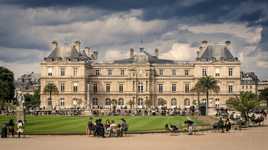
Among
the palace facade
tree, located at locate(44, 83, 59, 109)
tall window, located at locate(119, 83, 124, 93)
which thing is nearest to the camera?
tree, located at locate(44, 83, 59, 109)

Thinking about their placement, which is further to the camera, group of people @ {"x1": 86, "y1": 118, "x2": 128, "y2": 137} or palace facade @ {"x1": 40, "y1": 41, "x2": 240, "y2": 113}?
palace facade @ {"x1": 40, "y1": 41, "x2": 240, "y2": 113}

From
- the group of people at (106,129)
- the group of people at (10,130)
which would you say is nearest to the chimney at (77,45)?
the group of people at (10,130)

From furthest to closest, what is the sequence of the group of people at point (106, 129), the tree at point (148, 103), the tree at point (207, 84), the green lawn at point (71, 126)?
the tree at point (148, 103)
the tree at point (207, 84)
the green lawn at point (71, 126)
the group of people at point (106, 129)

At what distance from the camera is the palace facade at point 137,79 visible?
391 feet

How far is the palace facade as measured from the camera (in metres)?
119

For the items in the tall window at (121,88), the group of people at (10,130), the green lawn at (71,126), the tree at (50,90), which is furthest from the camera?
the tall window at (121,88)

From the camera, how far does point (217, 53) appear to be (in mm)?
120688

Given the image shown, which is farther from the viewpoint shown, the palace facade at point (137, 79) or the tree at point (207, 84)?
the palace facade at point (137, 79)

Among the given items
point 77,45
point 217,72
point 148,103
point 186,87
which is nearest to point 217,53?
point 217,72

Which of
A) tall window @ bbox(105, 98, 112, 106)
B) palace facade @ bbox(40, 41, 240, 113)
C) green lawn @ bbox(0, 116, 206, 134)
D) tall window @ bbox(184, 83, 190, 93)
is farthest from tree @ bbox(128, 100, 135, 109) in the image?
green lawn @ bbox(0, 116, 206, 134)

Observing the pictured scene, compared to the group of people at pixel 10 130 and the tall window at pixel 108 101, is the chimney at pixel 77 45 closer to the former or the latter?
the tall window at pixel 108 101

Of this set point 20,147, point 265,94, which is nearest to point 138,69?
point 265,94

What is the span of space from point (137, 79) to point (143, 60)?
4.58 meters

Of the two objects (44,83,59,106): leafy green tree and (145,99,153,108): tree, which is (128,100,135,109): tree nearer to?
(145,99,153,108): tree
